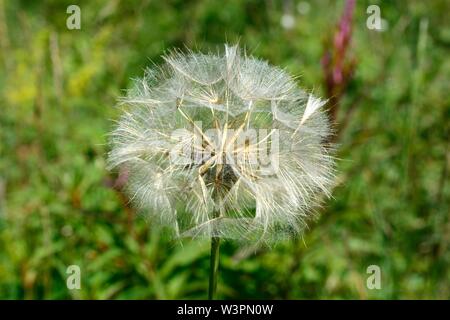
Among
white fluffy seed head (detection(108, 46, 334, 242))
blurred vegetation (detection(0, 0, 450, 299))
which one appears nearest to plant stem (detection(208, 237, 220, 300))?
white fluffy seed head (detection(108, 46, 334, 242))

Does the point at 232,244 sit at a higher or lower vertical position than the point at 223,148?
lower

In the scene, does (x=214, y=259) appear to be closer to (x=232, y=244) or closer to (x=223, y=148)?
(x=223, y=148)

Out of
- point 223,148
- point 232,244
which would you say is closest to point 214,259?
point 223,148

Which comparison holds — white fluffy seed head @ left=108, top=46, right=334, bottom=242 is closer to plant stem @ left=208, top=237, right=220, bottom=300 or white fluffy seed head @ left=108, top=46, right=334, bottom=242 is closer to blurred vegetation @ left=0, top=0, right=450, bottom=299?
plant stem @ left=208, top=237, right=220, bottom=300

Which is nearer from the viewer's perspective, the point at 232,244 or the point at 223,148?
the point at 223,148

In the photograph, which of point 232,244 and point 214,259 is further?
point 232,244
